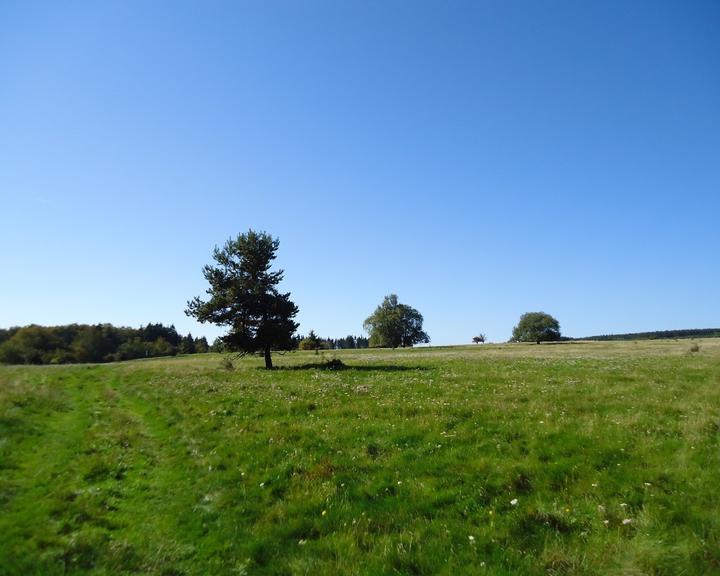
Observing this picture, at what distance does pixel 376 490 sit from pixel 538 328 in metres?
153

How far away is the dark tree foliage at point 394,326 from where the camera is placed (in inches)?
5443

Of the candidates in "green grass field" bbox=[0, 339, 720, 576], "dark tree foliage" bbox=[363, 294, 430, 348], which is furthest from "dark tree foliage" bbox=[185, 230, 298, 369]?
"dark tree foliage" bbox=[363, 294, 430, 348]

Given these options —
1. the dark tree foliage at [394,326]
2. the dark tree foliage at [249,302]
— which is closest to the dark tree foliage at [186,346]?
the dark tree foliage at [394,326]

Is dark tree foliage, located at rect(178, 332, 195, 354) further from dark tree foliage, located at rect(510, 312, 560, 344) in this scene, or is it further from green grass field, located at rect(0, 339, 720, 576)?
green grass field, located at rect(0, 339, 720, 576)

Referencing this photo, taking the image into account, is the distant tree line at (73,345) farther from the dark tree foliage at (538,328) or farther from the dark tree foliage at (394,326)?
the dark tree foliage at (538,328)

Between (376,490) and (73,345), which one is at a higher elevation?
(73,345)

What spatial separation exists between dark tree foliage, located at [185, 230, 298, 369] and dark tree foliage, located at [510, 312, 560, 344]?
121155mm

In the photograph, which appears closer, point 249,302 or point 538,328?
point 249,302

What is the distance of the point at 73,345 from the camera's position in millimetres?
130375

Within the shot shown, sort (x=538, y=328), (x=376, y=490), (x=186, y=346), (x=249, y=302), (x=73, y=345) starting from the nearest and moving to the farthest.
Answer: (x=376, y=490)
(x=249, y=302)
(x=73, y=345)
(x=538, y=328)
(x=186, y=346)

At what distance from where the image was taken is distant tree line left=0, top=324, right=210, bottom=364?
120 m

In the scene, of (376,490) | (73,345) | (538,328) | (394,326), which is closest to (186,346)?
(73,345)

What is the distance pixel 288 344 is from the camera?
47.7 meters

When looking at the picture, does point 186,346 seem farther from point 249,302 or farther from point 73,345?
point 249,302
